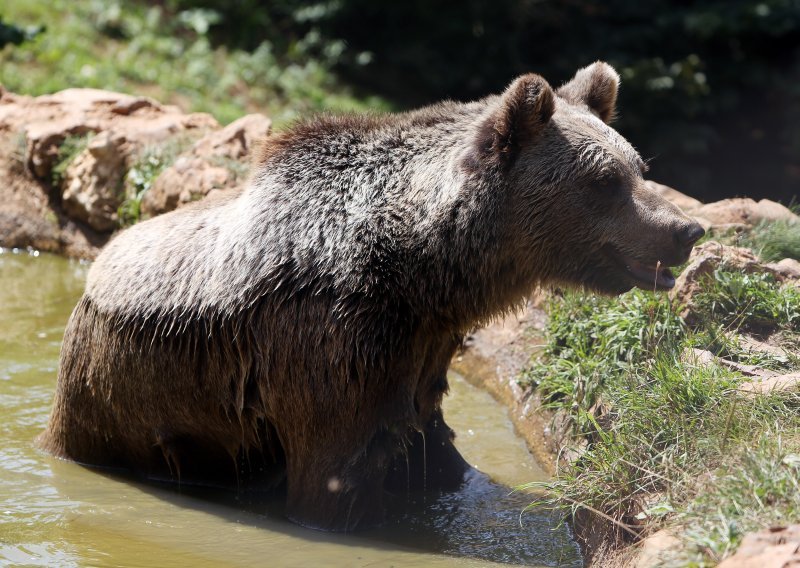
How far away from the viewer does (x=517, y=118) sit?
5781 millimetres

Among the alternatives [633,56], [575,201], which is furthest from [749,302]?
[633,56]

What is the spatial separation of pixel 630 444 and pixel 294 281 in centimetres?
200

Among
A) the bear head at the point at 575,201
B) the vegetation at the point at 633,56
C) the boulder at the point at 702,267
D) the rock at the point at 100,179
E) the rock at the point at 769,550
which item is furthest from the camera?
the vegetation at the point at 633,56

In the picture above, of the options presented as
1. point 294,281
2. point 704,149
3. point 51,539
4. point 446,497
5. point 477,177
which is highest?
point 704,149

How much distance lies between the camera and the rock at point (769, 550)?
3800mm

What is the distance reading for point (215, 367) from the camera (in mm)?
6051

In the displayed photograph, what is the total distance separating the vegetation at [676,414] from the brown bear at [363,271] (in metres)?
0.66

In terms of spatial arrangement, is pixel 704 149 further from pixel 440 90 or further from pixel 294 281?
pixel 294 281

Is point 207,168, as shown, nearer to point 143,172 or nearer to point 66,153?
point 143,172

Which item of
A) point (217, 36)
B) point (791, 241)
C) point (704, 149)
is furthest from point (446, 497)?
point (217, 36)

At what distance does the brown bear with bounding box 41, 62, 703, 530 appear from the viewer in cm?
573

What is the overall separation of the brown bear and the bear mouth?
0.01 metres

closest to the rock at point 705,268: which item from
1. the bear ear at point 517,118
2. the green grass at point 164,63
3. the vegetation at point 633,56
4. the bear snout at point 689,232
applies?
the bear snout at point 689,232

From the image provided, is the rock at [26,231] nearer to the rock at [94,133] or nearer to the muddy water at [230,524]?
the rock at [94,133]
